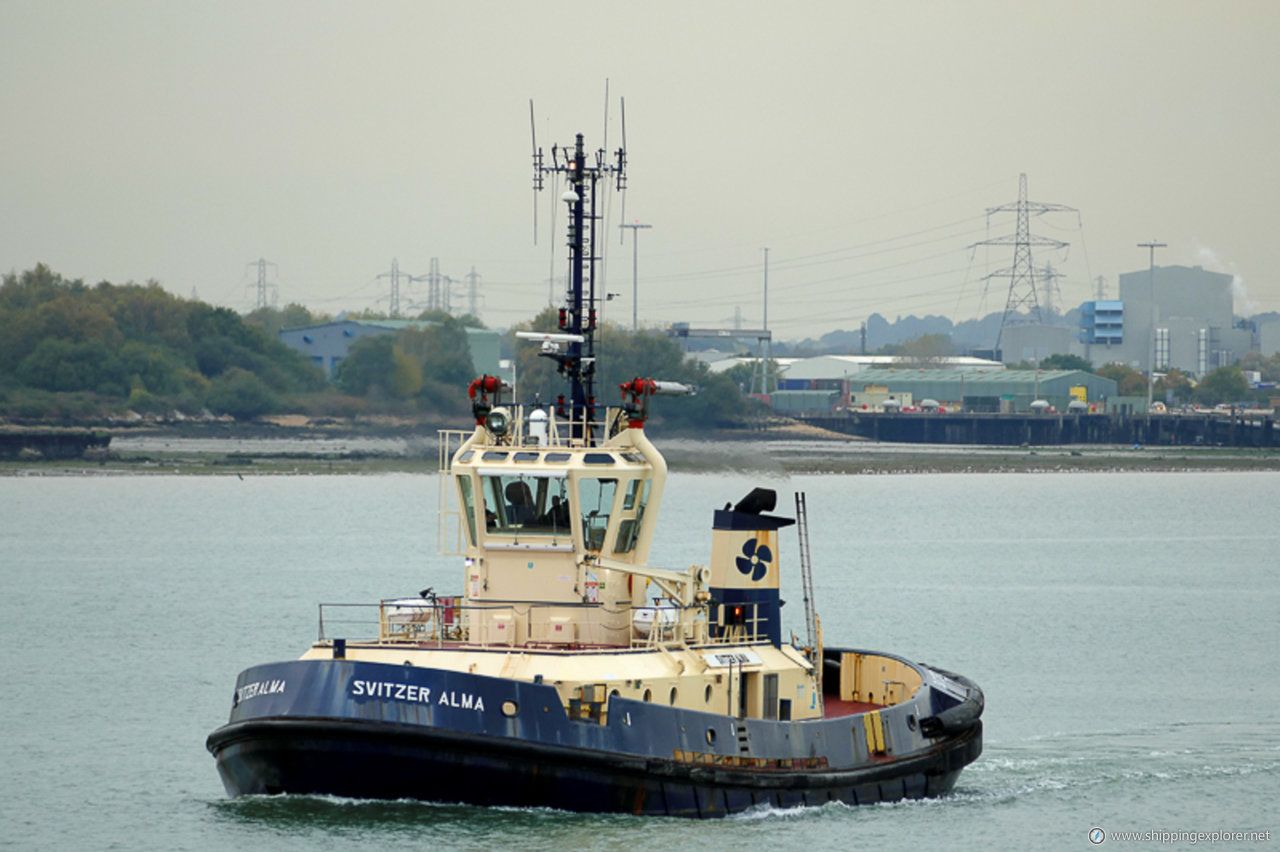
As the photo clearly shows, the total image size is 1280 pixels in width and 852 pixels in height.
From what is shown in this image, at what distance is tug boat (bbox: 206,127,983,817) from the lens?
1700 centimetres

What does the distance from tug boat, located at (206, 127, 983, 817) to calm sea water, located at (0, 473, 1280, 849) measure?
0.44 metres

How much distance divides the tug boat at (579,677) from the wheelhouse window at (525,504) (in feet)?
0.08

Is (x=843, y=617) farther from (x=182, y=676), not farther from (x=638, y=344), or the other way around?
(x=638, y=344)

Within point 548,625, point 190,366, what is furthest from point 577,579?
point 190,366

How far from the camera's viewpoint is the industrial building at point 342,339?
9169cm

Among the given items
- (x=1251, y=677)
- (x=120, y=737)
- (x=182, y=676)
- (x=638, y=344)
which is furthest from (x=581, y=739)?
(x=638, y=344)

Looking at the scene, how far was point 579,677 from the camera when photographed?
57.8 feet

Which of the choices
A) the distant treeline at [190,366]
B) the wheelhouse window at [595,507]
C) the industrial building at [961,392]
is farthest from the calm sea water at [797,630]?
the industrial building at [961,392]

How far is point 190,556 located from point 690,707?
128 ft

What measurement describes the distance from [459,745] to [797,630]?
66.6 feet

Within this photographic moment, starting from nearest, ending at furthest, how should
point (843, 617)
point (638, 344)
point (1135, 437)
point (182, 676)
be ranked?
point (182, 676) → point (843, 617) → point (638, 344) → point (1135, 437)

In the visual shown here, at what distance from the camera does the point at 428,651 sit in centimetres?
1800

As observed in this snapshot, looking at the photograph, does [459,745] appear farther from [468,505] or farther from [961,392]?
[961,392]

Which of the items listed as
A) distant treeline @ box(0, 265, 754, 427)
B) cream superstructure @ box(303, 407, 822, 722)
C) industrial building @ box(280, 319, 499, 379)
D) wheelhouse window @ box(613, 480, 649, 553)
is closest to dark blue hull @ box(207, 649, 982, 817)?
cream superstructure @ box(303, 407, 822, 722)
